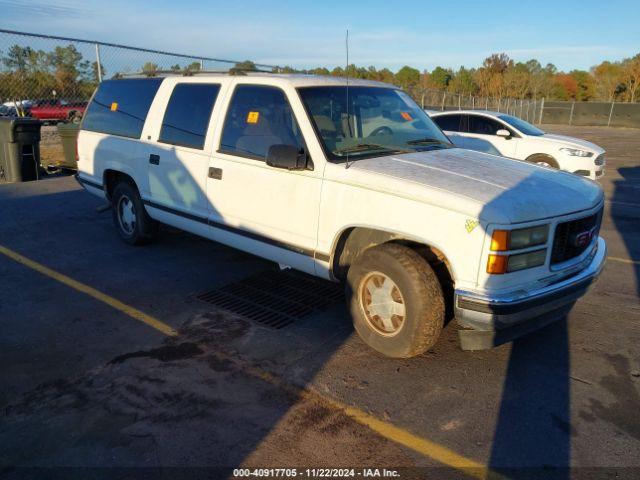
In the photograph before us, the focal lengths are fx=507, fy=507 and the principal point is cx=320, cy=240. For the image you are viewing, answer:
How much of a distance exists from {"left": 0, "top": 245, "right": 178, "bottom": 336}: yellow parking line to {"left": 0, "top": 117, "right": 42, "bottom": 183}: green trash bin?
16.1 feet

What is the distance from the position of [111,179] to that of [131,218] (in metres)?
0.59

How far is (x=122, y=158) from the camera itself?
19.4ft

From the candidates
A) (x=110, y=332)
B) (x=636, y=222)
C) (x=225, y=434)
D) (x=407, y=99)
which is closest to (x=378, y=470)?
(x=225, y=434)

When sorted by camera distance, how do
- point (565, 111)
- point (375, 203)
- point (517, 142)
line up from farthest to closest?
point (565, 111) < point (517, 142) < point (375, 203)

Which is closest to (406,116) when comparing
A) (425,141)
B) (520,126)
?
(425,141)

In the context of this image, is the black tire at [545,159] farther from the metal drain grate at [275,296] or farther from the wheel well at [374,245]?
Answer: the wheel well at [374,245]

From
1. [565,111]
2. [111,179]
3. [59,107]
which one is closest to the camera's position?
[111,179]

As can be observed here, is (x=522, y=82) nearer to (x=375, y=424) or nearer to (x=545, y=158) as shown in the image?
(x=545, y=158)

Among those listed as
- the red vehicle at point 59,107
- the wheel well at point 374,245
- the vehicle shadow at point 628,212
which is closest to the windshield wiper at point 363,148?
the wheel well at point 374,245

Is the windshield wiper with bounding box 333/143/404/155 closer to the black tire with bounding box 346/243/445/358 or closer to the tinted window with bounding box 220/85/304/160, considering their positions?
the tinted window with bounding box 220/85/304/160

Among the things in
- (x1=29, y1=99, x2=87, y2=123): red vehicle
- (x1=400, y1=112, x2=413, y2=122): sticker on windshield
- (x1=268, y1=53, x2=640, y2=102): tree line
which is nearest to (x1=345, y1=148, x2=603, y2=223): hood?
(x1=400, y1=112, x2=413, y2=122): sticker on windshield

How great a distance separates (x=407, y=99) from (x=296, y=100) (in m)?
1.55

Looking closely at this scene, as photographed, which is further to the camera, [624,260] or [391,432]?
[624,260]

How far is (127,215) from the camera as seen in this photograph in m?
6.32
